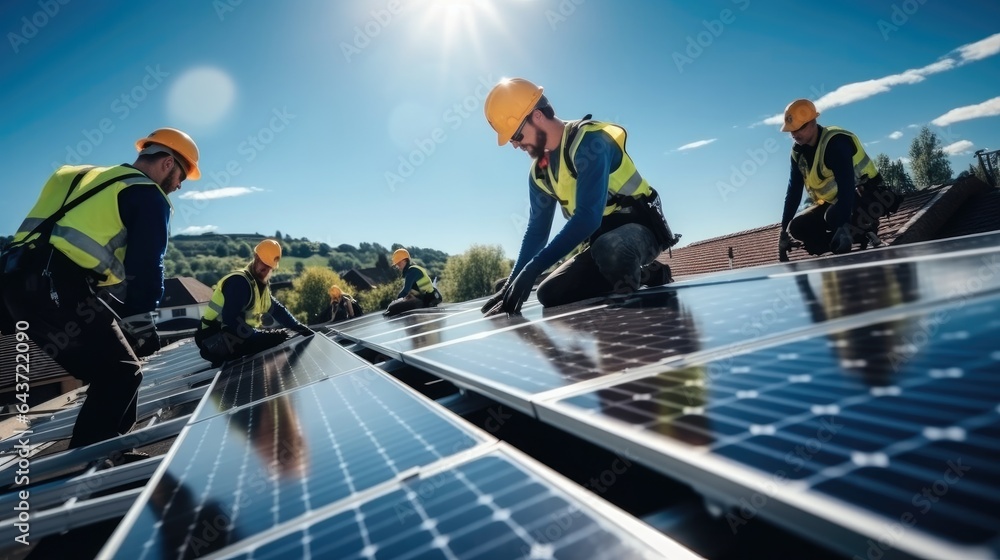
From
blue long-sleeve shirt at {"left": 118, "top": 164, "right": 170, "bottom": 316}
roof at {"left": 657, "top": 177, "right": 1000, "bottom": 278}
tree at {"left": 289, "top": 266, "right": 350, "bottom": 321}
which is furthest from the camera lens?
tree at {"left": 289, "top": 266, "right": 350, "bottom": 321}

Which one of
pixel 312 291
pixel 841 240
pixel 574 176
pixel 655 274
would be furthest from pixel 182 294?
pixel 841 240

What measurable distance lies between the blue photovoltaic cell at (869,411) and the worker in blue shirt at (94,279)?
3.57 m

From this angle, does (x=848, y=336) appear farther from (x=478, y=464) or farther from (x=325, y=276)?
(x=325, y=276)

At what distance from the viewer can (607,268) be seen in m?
4.42

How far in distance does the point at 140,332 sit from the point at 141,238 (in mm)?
749

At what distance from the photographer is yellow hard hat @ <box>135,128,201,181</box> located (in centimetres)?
441

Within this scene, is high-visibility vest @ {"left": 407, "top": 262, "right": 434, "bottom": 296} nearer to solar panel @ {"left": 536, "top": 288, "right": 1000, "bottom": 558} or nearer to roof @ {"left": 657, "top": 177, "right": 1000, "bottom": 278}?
roof @ {"left": 657, "top": 177, "right": 1000, "bottom": 278}

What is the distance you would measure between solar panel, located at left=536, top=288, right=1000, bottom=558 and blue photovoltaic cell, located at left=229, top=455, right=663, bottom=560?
170mm

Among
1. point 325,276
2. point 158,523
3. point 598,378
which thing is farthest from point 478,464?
point 325,276

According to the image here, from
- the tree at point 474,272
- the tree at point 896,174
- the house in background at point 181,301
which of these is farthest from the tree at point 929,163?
the house in background at point 181,301

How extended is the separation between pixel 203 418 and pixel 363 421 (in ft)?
3.94

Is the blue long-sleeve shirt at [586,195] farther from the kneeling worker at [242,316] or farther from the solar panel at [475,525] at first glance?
the kneeling worker at [242,316]

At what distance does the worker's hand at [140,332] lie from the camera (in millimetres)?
3586

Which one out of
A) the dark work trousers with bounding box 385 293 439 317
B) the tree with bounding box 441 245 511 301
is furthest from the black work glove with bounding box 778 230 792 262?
the tree with bounding box 441 245 511 301
